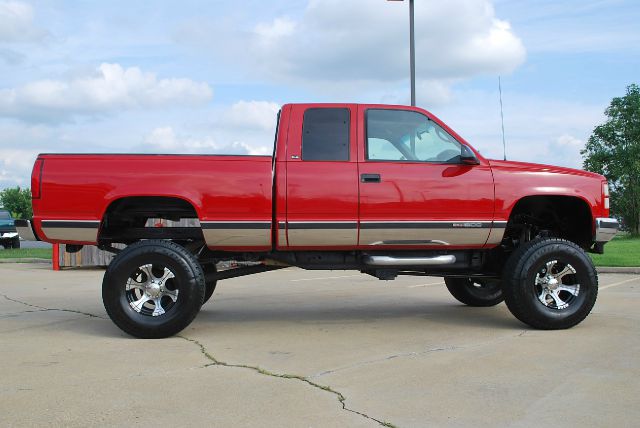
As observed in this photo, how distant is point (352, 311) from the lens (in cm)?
751

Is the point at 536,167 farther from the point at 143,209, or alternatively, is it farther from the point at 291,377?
the point at 143,209

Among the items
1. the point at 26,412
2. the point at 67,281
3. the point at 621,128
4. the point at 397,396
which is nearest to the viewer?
the point at 26,412

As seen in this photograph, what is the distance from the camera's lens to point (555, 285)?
243 inches

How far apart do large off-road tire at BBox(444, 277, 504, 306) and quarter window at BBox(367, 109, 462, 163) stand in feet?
6.54

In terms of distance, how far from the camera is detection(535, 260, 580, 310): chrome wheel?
6.15 metres

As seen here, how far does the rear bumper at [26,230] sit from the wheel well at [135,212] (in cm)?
59

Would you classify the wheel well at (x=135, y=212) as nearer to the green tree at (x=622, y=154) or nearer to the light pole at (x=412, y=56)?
the light pole at (x=412, y=56)

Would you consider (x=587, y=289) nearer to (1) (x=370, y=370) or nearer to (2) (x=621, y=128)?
(1) (x=370, y=370)

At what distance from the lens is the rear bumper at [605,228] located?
6.25 m

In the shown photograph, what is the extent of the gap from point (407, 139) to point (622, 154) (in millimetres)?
52701

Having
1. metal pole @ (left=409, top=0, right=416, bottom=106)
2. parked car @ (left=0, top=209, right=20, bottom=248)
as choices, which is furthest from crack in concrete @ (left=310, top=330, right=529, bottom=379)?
parked car @ (left=0, top=209, right=20, bottom=248)

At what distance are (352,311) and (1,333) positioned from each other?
367cm

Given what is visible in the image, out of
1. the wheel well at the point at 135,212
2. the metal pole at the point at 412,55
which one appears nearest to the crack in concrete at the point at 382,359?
the wheel well at the point at 135,212

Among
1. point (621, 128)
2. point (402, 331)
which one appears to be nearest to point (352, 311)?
point (402, 331)
